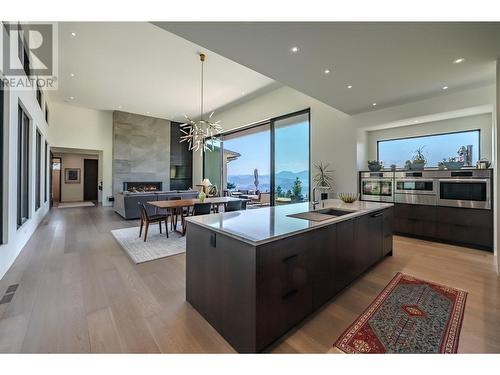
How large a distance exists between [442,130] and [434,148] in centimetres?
39

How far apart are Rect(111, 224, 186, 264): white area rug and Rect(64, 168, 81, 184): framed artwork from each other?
8.84 metres

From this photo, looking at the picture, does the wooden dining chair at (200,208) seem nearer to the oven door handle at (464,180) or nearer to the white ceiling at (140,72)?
the white ceiling at (140,72)

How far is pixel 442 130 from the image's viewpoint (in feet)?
15.3

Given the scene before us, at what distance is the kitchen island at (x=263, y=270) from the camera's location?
1.47m

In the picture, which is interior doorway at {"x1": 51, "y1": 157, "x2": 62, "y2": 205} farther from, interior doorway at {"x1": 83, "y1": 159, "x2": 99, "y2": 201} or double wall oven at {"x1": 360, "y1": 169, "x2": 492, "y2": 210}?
double wall oven at {"x1": 360, "y1": 169, "x2": 492, "y2": 210}

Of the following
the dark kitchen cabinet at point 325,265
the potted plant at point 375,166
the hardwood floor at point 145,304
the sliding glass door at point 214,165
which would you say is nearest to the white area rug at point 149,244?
the hardwood floor at point 145,304

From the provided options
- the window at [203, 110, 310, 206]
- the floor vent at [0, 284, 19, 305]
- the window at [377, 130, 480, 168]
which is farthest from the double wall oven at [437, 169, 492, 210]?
the floor vent at [0, 284, 19, 305]

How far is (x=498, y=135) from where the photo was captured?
9.29ft

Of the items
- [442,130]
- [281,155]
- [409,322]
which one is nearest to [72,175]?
[281,155]

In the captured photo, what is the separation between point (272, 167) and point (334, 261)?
5029mm

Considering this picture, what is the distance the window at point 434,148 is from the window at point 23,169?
24.4 feet

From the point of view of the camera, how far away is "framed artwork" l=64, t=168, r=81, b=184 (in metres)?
11.2
